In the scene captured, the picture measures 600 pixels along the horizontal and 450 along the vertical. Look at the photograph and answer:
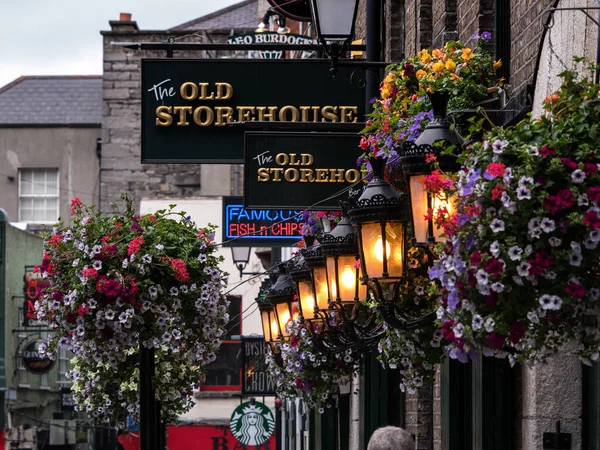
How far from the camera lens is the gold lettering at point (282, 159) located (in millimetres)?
9695

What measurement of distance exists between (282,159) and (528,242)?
511 cm

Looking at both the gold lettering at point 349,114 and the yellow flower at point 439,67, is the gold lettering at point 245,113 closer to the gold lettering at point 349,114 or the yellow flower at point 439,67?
the gold lettering at point 349,114

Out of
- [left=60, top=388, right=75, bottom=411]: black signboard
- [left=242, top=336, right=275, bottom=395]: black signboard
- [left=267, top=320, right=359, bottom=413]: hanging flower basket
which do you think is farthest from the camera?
[left=60, top=388, right=75, bottom=411]: black signboard

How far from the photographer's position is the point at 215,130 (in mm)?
10773

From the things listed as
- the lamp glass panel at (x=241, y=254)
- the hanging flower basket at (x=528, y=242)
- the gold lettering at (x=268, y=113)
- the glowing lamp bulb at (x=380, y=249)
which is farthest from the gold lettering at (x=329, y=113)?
the lamp glass panel at (x=241, y=254)

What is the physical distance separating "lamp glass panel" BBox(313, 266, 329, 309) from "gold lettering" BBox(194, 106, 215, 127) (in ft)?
7.87

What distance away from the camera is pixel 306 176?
9.84 meters

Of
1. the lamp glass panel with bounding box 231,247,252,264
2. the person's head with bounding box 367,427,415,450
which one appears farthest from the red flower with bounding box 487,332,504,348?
the lamp glass panel with bounding box 231,247,252,264

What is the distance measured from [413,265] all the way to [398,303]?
210 millimetres

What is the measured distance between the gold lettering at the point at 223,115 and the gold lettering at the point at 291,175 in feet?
3.72

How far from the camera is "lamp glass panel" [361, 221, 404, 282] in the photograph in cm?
680

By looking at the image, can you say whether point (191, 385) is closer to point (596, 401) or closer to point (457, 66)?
point (457, 66)

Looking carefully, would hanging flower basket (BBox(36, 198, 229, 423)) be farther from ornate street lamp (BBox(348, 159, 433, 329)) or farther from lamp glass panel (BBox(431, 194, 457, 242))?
lamp glass panel (BBox(431, 194, 457, 242))

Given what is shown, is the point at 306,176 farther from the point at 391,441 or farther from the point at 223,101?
the point at 391,441
